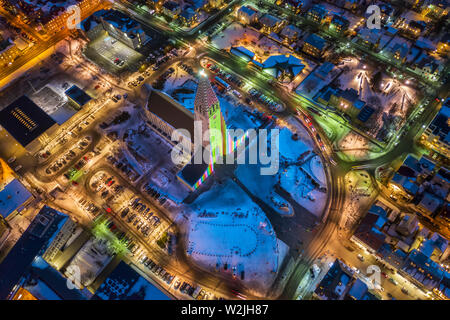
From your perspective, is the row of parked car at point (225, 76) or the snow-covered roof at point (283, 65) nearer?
the snow-covered roof at point (283, 65)

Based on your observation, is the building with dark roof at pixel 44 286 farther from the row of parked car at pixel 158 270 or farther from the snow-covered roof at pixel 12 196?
the snow-covered roof at pixel 12 196

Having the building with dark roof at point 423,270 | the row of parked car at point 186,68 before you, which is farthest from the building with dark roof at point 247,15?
the building with dark roof at point 423,270

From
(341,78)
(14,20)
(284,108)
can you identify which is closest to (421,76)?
(341,78)

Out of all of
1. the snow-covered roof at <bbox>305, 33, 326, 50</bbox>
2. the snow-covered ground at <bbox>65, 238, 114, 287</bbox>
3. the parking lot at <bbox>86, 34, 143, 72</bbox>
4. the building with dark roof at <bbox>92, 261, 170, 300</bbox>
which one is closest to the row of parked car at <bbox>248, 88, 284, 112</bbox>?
the snow-covered roof at <bbox>305, 33, 326, 50</bbox>

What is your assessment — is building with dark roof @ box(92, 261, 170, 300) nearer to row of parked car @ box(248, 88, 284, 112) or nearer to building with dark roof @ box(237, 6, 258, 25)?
row of parked car @ box(248, 88, 284, 112)

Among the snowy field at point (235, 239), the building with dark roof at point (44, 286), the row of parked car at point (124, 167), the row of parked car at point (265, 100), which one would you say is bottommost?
the building with dark roof at point (44, 286)

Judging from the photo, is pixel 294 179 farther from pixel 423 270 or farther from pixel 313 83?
pixel 313 83

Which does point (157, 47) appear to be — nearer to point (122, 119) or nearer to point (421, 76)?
point (122, 119)
